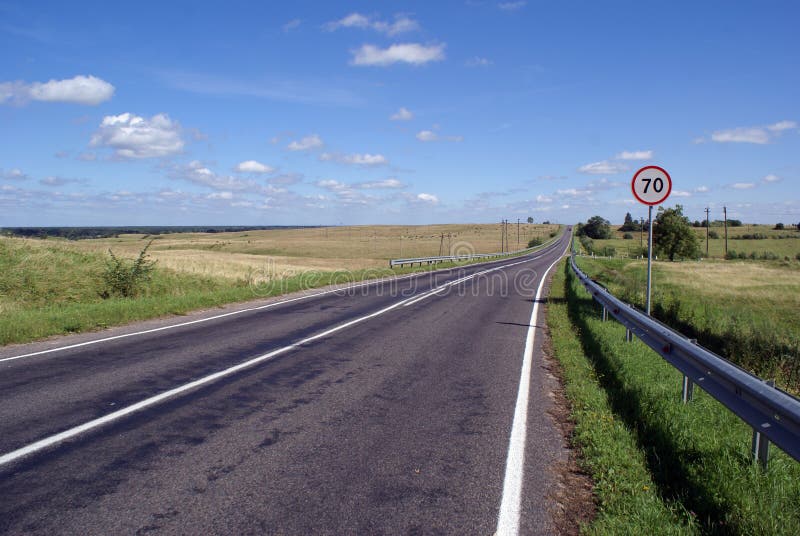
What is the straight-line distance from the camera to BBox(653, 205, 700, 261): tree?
68875 mm

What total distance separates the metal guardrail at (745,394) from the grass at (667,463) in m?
0.33

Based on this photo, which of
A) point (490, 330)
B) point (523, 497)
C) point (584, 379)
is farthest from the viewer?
point (490, 330)

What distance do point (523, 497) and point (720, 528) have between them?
126 centimetres

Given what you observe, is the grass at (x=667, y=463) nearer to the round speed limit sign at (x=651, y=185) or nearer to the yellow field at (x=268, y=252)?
the round speed limit sign at (x=651, y=185)

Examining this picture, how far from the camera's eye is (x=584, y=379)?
7.32 metres

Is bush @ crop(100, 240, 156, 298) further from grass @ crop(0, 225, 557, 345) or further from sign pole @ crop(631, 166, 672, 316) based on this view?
sign pole @ crop(631, 166, 672, 316)

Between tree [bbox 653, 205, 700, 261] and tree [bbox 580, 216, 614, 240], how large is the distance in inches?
3203

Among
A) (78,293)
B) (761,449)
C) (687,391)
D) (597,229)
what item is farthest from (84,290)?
(597,229)

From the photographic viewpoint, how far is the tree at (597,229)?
152m

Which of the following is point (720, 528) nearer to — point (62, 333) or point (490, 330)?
A: point (490, 330)

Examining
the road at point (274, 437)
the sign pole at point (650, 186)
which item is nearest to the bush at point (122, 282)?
the road at point (274, 437)

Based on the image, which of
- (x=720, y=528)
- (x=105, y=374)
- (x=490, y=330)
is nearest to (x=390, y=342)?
(x=490, y=330)

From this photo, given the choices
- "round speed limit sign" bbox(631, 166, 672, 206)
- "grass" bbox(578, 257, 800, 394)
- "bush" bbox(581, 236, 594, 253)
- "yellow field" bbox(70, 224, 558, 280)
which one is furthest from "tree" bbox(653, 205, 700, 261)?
"round speed limit sign" bbox(631, 166, 672, 206)

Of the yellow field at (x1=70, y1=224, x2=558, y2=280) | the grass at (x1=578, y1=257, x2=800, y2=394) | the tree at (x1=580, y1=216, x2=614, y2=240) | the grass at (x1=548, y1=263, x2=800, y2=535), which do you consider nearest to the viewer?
the grass at (x1=548, y1=263, x2=800, y2=535)
